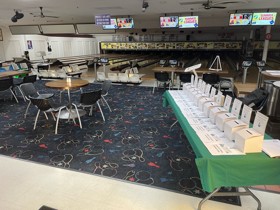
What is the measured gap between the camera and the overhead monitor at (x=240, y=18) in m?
6.21

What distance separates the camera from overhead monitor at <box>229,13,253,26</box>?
6207 mm

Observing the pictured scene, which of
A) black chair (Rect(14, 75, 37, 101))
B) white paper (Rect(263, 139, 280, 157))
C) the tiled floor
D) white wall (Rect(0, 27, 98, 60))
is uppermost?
white wall (Rect(0, 27, 98, 60))

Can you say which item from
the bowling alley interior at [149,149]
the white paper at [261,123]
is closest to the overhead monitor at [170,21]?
the bowling alley interior at [149,149]

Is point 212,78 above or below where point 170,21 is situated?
below

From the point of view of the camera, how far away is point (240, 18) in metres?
6.28

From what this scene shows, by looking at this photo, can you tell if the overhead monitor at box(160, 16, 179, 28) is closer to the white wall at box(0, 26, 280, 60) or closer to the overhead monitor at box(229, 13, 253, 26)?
the overhead monitor at box(229, 13, 253, 26)

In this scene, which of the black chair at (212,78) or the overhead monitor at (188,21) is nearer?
the black chair at (212,78)

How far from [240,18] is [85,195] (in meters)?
6.49

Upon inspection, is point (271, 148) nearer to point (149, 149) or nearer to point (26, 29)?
point (149, 149)

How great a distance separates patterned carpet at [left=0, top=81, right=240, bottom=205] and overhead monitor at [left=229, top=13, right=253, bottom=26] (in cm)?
375

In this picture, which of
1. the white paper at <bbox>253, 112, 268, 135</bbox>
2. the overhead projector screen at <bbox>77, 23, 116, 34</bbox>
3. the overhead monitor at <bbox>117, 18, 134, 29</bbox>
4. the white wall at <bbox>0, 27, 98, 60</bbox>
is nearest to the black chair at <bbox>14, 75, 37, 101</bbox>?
the overhead monitor at <bbox>117, 18, 134, 29</bbox>

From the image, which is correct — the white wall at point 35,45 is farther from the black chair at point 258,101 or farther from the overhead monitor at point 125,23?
the black chair at point 258,101

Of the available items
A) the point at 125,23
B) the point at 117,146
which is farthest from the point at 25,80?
the point at 117,146

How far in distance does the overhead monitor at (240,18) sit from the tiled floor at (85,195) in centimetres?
563
